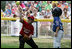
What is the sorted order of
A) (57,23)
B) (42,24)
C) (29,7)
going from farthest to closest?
(29,7), (42,24), (57,23)

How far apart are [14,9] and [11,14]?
0.50 metres

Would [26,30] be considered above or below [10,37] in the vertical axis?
above

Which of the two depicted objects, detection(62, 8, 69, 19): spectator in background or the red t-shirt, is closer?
the red t-shirt

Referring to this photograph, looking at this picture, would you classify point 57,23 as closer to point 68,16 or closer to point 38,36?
point 38,36

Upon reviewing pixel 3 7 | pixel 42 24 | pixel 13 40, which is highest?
pixel 3 7

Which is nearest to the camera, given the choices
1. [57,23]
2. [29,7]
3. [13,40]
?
[57,23]

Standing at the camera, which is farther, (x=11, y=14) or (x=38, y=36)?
(x=11, y=14)

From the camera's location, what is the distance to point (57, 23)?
213 inches

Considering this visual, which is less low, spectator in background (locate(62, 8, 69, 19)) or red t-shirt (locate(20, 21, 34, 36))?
spectator in background (locate(62, 8, 69, 19))

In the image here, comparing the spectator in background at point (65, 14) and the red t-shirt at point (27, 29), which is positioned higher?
the spectator in background at point (65, 14)

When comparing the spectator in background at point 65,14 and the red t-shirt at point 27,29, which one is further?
the spectator in background at point 65,14

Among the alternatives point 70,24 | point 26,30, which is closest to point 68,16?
point 70,24

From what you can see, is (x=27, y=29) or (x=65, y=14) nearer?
(x=27, y=29)

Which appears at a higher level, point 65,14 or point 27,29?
point 65,14
